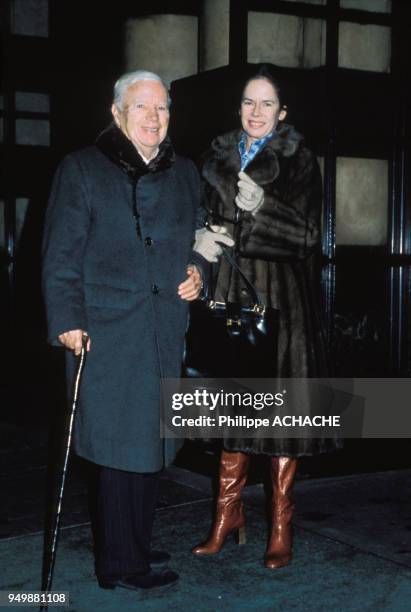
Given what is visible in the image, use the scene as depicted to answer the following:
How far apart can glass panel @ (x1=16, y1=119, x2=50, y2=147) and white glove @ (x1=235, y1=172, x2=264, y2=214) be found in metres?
5.74

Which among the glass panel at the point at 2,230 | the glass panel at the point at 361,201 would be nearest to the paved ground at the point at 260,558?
the glass panel at the point at 361,201

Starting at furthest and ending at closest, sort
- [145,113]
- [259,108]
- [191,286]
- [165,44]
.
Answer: [165,44]
[259,108]
[191,286]
[145,113]

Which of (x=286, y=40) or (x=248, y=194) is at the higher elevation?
(x=286, y=40)

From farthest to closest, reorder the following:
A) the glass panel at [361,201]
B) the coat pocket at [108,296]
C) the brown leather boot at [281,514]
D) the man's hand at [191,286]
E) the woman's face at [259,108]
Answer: the glass panel at [361,201] → the brown leather boot at [281,514] → the woman's face at [259,108] → the man's hand at [191,286] → the coat pocket at [108,296]

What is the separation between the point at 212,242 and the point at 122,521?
119 cm

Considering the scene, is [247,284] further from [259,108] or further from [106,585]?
[106,585]

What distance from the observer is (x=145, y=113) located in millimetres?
3549

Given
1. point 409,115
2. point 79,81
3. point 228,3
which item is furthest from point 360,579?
point 79,81

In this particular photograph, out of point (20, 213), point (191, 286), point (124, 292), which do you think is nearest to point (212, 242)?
point (191, 286)

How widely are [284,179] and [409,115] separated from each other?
314cm

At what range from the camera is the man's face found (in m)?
3.54

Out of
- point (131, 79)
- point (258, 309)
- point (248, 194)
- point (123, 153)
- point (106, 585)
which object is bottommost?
point (106, 585)

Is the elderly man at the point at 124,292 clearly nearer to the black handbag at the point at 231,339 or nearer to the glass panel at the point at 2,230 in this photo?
the black handbag at the point at 231,339

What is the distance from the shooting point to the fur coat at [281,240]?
3.82m
